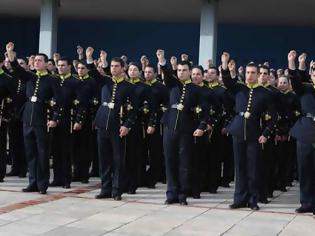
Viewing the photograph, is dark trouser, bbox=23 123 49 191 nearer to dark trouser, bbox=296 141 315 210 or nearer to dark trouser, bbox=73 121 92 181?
dark trouser, bbox=73 121 92 181

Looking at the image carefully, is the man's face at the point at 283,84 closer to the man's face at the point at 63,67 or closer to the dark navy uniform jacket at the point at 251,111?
the dark navy uniform jacket at the point at 251,111

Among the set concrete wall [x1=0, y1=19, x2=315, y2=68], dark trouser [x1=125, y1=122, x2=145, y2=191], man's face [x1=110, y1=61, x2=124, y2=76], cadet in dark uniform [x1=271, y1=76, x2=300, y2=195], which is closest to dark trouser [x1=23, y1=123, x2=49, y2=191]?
dark trouser [x1=125, y1=122, x2=145, y2=191]

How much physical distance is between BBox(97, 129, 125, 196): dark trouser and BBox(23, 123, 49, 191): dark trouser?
80 cm

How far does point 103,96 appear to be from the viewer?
8.50 metres

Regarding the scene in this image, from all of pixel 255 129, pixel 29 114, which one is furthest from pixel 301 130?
pixel 29 114

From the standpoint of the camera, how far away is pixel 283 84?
934cm

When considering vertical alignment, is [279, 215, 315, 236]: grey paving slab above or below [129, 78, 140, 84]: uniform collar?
below

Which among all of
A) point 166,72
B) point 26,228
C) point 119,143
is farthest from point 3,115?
point 26,228

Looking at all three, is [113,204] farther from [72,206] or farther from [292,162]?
[292,162]

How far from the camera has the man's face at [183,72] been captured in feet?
26.7

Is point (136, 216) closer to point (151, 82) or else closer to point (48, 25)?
point (151, 82)

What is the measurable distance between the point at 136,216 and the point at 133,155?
1832 mm

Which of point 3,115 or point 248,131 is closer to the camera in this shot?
point 248,131

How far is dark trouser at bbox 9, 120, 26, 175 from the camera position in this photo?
1034 centimetres
